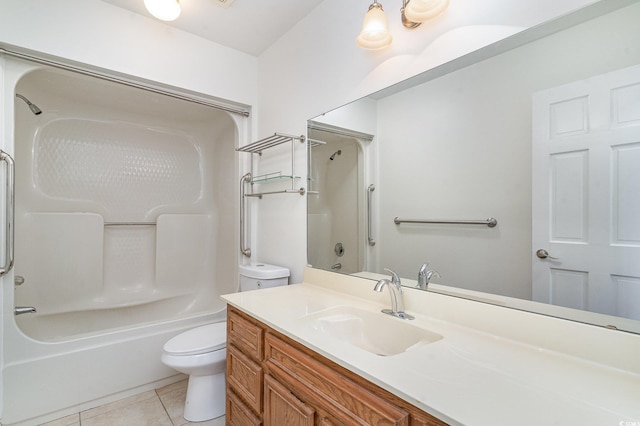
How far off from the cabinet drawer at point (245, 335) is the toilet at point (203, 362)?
1.03 feet

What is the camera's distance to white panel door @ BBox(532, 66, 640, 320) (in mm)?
819

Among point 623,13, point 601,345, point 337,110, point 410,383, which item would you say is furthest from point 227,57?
point 601,345

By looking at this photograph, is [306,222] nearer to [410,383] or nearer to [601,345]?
[410,383]

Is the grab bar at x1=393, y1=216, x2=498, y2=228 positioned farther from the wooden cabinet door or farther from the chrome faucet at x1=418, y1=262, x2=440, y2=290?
the wooden cabinet door

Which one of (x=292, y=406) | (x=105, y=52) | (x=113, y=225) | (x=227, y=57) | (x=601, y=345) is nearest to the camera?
(x=601, y=345)

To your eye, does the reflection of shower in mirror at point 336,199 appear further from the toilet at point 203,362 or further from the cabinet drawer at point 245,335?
the cabinet drawer at point 245,335

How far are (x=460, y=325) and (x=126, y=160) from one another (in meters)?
3.00

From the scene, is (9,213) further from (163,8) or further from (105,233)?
(163,8)

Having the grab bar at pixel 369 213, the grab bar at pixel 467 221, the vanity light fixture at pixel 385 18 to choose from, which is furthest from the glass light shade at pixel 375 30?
the grab bar at pixel 467 221

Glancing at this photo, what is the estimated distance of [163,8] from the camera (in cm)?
166

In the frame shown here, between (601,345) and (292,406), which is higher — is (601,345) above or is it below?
above

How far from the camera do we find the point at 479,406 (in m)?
0.62

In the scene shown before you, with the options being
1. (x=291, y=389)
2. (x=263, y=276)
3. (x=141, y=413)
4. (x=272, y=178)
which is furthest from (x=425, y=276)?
(x=141, y=413)

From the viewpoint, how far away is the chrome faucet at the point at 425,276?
125 cm
